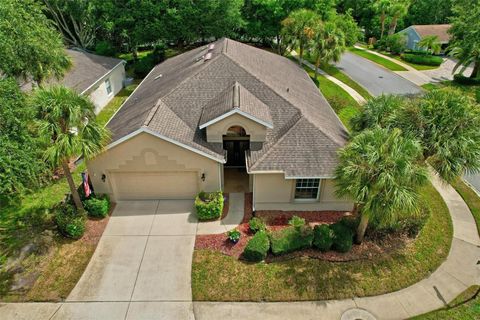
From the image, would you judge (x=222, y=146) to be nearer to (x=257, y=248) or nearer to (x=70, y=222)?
(x=257, y=248)

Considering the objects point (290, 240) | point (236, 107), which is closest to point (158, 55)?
point (236, 107)

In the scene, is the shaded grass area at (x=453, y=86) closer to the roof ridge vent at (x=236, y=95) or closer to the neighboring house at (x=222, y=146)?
the neighboring house at (x=222, y=146)

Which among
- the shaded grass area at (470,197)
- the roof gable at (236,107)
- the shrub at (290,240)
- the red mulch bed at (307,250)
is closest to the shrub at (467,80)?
the shaded grass area at (470,197)

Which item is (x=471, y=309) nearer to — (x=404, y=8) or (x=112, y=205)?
(x=112, y=205)

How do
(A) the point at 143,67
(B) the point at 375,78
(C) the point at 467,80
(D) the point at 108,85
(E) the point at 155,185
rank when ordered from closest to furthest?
1. (E) the point at 155,185
2. (D) the point at 108,85
3. (C) the point at 467,80
4. (A) the point at 143,67
5. (B) the point at 375,78

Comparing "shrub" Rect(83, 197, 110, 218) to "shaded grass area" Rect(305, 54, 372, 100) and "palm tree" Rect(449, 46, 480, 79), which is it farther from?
"palm tree" Rect(449, 46, 480, 79)

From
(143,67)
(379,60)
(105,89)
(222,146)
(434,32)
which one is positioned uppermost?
(434,32)

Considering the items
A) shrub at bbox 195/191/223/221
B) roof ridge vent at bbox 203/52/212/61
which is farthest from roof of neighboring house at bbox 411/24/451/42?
shrub at bbox 195/191/223/221
